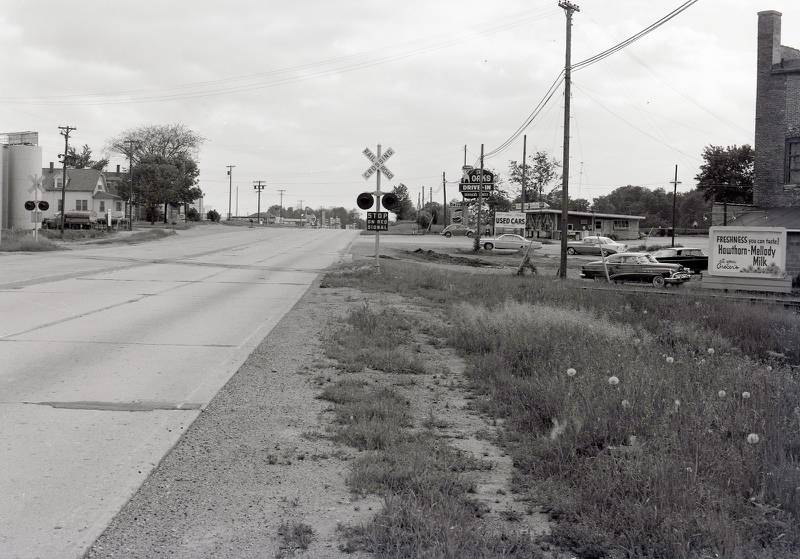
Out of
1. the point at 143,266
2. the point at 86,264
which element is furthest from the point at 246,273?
the point at 86,264

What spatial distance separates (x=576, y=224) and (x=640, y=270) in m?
69.5

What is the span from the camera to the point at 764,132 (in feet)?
111

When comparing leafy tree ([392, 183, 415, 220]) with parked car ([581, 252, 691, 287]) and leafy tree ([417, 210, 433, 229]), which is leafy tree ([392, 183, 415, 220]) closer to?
leafy tree ([417, 210, 433, 229])

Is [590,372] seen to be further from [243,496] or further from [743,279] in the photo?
[743,279]

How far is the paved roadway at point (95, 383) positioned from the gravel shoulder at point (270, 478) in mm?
204

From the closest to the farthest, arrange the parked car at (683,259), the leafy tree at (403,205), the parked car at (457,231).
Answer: the parked car at (683,259) < the parked car at (457,231) < the leafy tree at (403,205)

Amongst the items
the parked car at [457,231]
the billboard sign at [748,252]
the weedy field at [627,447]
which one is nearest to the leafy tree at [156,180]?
the parked car at [457,231]

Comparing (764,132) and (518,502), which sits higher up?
(764,132)

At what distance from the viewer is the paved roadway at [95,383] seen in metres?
4.79

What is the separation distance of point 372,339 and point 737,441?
21.8 ft

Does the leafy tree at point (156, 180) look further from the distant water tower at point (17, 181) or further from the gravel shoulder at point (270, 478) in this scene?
the gravel shoulder at point (270, 478)

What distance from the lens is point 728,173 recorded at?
89.7 metres

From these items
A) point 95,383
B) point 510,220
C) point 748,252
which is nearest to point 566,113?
point 748,252

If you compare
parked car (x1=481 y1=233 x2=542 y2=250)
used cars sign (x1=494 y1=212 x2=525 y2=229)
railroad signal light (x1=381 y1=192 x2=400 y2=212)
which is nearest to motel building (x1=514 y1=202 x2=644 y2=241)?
used cars sign (x1=494 y1=212 x2=525 y2=229)
